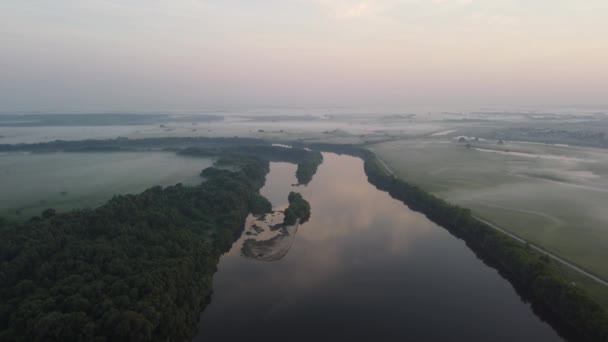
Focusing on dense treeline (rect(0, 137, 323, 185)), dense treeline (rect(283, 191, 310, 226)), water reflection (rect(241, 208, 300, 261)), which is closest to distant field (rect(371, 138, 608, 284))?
dense treeline (rect(0, 137, 323, 185))

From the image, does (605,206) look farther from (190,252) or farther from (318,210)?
(190,252)

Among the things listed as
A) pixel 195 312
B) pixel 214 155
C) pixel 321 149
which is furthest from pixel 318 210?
pixel 321 149

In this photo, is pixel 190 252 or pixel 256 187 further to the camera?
pixel 256 187

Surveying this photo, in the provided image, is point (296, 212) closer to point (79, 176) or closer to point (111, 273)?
point (111, 273)

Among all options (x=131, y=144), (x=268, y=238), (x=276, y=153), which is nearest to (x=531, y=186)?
(x=268, y=238)

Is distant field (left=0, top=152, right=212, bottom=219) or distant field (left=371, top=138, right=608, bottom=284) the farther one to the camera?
distant field (left=0, top=152, right=212, bottom=219)

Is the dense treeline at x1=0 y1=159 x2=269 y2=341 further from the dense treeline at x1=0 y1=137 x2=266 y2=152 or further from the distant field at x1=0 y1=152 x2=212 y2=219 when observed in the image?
the dense treeline at x1=0 y1=137 x2=266 y2=152

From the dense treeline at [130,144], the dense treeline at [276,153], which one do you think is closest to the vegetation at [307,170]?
the dense treeline at [276,153]
